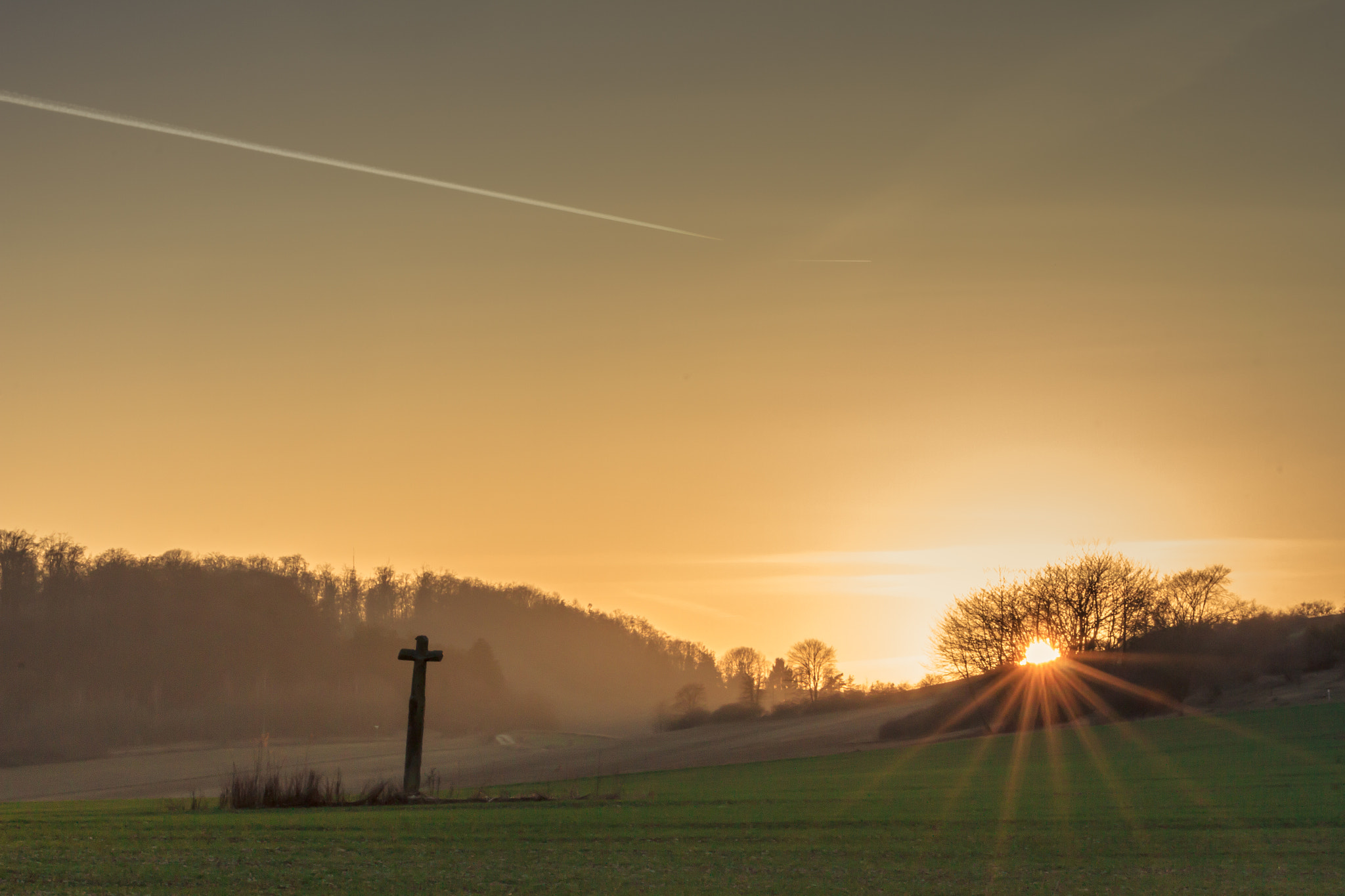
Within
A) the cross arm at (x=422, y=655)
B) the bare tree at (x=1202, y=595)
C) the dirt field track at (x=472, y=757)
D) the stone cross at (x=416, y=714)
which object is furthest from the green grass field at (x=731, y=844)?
the bare tree at (x=1202, y=595)

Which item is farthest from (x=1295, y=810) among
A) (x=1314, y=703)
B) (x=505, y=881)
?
(x=1314, y=703)

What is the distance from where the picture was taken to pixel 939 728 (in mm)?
77250

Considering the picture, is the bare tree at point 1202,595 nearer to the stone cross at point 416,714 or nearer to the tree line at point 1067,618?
the tree line at point 1067,618

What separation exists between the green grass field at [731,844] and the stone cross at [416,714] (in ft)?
5.78

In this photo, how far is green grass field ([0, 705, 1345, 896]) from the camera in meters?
11.1

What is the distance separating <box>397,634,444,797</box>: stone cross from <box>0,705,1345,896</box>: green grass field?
1.76 meters

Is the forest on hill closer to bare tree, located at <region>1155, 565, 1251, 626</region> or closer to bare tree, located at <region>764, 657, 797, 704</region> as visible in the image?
bare tree, located at <region>764, 657, 797, 704</region>

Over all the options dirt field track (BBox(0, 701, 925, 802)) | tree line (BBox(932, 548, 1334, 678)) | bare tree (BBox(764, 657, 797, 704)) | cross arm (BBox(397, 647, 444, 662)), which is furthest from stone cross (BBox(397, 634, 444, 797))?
bare tree (BBox(764, 657, 797, 704))

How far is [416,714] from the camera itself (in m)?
25.2

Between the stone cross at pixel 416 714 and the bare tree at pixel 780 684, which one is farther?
the bare tree at pixel 780 684

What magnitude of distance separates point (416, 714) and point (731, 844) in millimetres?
11712

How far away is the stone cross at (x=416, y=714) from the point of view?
23.1m

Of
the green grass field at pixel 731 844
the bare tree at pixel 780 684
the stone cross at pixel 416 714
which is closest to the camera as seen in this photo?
the green grass field at pixel 731 844

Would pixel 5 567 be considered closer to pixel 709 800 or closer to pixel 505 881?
pixel 709 800
